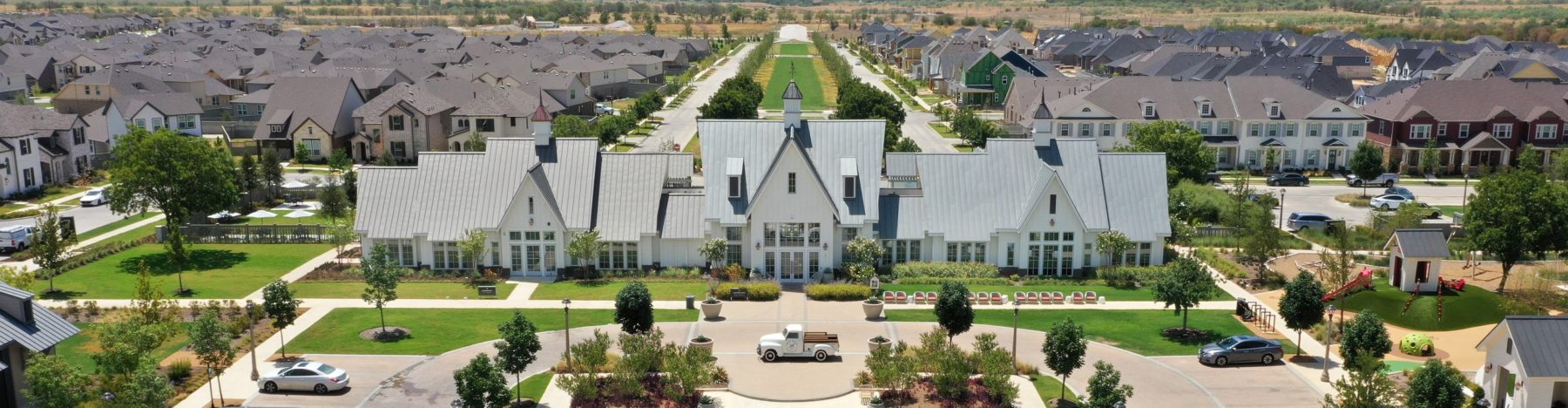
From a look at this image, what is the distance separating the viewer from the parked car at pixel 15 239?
2403 inches

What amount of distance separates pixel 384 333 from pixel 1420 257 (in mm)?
→ 41432

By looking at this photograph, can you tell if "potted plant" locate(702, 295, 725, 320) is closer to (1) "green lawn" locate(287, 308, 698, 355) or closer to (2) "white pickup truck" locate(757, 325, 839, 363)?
(1) "green lawn" locate(287, 308, 698, 355)

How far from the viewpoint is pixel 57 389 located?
1243 inches

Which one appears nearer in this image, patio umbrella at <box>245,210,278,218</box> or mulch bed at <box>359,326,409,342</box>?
mulch bed at <box>359,326,409,342</box>

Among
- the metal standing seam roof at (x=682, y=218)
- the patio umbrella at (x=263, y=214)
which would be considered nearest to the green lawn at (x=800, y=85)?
the metal standing seam roof at (x=682, y=218)

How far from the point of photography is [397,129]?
94062 millimetres

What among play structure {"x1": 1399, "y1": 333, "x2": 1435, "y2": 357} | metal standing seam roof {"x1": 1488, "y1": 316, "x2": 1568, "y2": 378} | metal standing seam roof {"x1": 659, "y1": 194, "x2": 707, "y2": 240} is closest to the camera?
metal standing seam roof {"x1": 1488, "y1": 316, "x2": 1568, "y2": 378}

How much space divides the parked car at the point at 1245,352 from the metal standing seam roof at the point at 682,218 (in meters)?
23.6

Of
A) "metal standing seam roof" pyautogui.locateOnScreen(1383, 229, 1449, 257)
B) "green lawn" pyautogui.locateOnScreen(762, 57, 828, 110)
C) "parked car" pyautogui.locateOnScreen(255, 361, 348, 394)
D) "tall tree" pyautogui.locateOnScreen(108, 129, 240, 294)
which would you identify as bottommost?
"parked car" pyautogui.locateOnScreen(255, 361, 348, 394)

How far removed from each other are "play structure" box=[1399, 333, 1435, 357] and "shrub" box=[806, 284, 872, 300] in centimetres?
2017

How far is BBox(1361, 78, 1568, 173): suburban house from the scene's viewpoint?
8850 centimetres

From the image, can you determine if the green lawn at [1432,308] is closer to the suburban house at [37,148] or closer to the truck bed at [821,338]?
the truck bed at [821,338]

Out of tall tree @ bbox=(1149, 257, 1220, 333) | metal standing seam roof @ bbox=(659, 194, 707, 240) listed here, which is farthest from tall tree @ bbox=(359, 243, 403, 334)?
tall tree @ bbox=(1149, 257, 1220, 333)

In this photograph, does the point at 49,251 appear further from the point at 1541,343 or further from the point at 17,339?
the point at 1541,343
